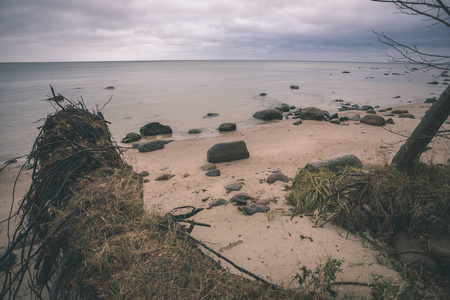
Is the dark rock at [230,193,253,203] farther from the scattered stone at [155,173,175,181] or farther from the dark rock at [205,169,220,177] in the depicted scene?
the scattered stone at [155,173,175,181]

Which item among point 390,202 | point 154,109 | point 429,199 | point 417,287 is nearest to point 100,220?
point 417,287

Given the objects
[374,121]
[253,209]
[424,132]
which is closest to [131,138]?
[253,209]

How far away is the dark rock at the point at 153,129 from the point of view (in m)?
13.6

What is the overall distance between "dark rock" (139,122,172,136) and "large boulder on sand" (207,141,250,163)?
694cm

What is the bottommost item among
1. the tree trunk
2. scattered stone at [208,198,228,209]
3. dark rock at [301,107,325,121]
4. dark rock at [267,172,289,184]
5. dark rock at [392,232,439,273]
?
scattered stone at [208,198,228,209]

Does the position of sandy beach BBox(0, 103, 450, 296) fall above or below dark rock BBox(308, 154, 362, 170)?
below

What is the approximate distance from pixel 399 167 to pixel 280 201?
240 cm

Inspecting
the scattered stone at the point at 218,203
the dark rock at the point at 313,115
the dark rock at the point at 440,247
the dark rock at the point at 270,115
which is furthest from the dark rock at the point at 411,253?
the dark rock at the point at 270,115

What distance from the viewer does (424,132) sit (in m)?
3.82

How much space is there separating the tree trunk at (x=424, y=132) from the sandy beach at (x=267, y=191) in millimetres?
331

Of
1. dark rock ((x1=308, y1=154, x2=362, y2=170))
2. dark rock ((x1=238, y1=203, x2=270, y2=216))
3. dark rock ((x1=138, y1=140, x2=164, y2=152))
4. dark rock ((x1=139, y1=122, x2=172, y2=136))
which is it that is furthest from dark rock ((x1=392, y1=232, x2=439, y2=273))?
dark rock ((x1=139, y1=122, x2=172, y2=136))

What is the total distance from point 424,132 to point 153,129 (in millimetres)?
12954

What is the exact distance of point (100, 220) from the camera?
2436 mm

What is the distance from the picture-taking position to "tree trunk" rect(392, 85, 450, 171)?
359cm
